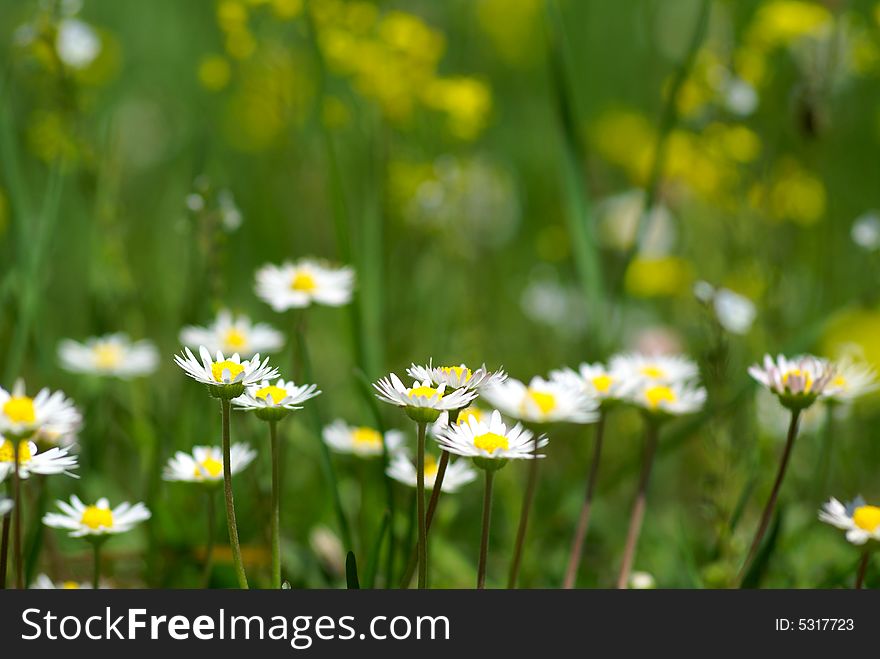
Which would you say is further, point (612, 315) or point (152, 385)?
point (152, 385)

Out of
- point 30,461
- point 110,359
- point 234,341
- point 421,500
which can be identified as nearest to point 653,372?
point 421,500

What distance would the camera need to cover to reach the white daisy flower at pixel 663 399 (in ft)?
5.15

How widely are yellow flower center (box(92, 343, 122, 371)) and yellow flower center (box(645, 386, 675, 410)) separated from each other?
1.10m

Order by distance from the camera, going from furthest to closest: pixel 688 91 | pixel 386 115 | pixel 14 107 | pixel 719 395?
pixel 14 107, pixel 688 91, pixel 386 115, pixel 719 395

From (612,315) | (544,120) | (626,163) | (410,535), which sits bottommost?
(410,535)

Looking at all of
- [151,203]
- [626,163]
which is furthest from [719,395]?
[151,203]

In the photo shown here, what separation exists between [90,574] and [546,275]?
2.18 m

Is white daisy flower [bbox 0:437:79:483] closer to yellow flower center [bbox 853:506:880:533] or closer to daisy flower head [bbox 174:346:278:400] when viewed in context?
daisy flower head [bbox 174:346:278:400]

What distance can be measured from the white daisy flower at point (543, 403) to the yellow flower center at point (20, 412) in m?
0.54

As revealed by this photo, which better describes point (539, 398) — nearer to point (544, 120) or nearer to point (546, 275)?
point (546, 275)

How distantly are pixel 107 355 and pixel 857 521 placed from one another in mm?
1456

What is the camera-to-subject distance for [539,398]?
138 centimetres

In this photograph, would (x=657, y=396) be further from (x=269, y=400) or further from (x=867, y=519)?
(x=269, y=400)

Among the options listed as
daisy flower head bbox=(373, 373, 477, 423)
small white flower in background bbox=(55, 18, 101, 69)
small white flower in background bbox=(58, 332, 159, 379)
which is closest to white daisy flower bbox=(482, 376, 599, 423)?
daisy flower head bbox=(373, 373, 477, 423)
